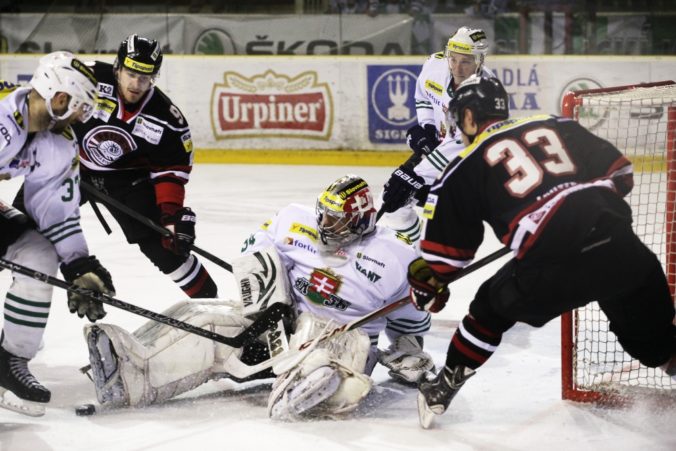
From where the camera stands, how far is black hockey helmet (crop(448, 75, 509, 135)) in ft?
9.91

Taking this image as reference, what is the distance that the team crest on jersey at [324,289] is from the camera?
3.56 m

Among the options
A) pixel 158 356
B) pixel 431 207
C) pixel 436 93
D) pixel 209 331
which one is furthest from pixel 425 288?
pixel 436 93

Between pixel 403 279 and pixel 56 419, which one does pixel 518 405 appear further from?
pixel 56 419

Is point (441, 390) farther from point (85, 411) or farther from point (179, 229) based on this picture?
point (179, 229)

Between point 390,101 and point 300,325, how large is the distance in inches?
184

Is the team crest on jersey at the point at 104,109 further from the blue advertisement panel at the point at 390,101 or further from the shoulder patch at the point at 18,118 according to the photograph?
the blue advertisement panel at the point at 390,101

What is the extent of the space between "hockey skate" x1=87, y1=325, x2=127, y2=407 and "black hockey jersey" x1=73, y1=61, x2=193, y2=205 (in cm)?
92

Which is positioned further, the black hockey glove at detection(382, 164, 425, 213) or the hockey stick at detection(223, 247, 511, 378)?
the black hockey glove at detection(382, 164, 425, 213)

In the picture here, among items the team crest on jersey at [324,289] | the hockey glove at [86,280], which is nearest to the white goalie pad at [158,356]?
the hockey glove at [86,280]

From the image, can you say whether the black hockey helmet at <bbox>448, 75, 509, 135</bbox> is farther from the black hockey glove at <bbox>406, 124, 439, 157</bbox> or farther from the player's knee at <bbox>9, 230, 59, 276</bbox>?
the black hockey glove at <bbox>406, 124, 439, 157</bbox>

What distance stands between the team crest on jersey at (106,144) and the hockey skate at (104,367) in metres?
1.03

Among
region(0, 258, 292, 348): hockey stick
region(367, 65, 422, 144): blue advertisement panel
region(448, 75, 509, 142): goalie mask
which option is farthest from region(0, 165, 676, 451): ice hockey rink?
region(367, 65, 422, 144): blue advertisement panel

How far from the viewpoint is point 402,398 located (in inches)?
142

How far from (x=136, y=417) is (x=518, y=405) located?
1.18m
